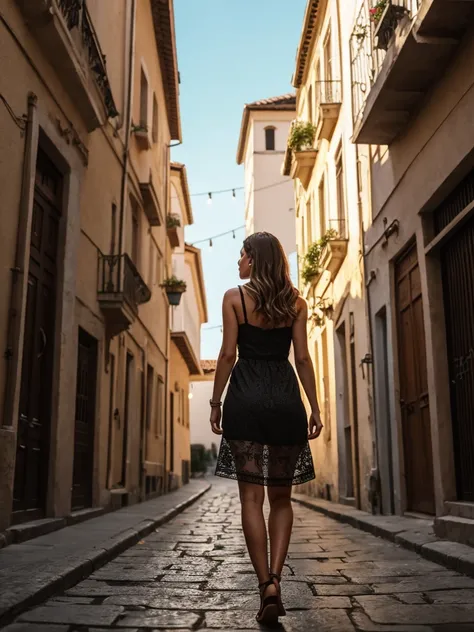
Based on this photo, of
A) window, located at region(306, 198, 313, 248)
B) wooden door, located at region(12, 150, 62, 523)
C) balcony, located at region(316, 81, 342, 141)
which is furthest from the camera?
window, located at region(306, 198, 313, 248)

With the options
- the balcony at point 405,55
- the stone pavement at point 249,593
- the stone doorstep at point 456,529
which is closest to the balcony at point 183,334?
the balcony at point 405,55

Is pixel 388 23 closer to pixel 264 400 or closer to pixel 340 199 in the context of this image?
pixel 264 400

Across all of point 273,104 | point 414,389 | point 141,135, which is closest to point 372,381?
point 414,389

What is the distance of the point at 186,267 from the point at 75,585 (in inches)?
1067

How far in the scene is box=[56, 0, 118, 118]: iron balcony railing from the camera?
8253mm

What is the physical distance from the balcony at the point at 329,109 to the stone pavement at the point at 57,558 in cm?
860

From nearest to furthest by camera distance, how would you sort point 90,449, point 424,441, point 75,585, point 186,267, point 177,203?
point 75,585, point 424,441, point 90,449, point 177,203, point 186,267

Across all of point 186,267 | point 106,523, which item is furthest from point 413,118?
point 186,267

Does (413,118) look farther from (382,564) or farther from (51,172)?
(382,564)

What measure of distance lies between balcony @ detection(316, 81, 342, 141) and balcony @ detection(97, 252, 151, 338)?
511cm

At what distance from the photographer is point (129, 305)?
455 inches

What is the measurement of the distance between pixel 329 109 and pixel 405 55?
6.90 meters

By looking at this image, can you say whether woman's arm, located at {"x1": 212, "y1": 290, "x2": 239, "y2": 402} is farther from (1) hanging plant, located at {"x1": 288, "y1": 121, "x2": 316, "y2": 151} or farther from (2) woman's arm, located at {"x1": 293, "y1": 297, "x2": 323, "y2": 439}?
(1) hanging plant, located at {"x1": 288, "y1": 121, "x2": 316, "y2": 151}

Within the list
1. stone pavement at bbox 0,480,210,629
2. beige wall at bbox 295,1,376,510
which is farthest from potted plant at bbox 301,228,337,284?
stone pavement at bbox 0,480,210,629
